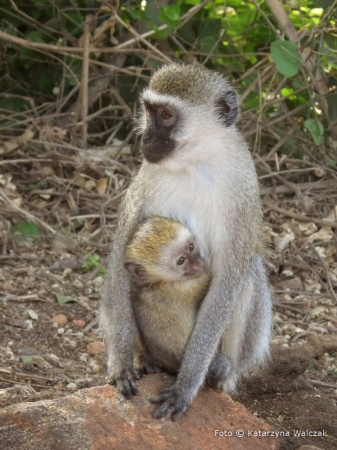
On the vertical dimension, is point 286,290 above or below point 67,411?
below

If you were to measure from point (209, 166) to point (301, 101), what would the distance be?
353cm

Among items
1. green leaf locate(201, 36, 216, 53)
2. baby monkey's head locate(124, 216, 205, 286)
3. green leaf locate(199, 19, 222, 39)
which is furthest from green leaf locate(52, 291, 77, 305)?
green leaf locate(199, 19, 222, 39)

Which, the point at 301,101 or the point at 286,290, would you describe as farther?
the point at 301,101

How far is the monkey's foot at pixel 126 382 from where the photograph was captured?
3.96 meters

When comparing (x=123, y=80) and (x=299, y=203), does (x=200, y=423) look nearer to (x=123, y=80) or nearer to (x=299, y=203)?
(x=299, y=203)

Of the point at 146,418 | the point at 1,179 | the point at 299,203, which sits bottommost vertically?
the point at 1,179

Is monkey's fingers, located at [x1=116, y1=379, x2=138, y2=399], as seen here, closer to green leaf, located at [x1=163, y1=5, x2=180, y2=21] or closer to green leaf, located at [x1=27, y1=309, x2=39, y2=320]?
green leaf, located at [x1=27, y1=309, x2=39, y2=320]

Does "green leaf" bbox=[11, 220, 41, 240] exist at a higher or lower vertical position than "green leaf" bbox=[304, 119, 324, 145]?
lower

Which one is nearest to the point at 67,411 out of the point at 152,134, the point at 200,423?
the point at 200,423

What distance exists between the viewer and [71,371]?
5.16 m

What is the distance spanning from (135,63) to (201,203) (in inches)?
161

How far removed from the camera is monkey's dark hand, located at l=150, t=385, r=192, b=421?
12.8ft

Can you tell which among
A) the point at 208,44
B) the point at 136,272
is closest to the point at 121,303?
the point at 136,272

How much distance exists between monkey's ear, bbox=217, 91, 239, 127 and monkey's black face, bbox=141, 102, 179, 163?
0.29 m
